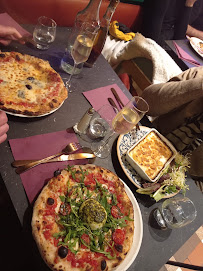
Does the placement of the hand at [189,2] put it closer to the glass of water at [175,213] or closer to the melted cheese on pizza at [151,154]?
the melted cheese on pizza at [151,154]

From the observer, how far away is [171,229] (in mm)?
1369

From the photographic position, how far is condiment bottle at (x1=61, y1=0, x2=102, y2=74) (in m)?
1.79

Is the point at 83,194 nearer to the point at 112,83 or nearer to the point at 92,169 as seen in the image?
the point at 92,169

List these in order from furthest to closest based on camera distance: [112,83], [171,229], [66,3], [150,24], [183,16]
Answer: [183,16], [150,24], [66,3], [112,83], [171,229]

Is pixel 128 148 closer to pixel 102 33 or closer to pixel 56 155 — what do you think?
pixel 56 155

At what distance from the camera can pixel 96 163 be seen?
142cm

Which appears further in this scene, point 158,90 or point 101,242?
point 158,90

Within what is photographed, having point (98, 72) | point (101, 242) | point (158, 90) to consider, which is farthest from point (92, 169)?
point (158, 90)

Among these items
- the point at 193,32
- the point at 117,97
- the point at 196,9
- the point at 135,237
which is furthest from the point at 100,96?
the point at 196,9

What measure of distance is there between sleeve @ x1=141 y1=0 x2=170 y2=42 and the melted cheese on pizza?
7.36ft

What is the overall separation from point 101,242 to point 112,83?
1.22 m

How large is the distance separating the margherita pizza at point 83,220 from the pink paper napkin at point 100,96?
22.1 inches

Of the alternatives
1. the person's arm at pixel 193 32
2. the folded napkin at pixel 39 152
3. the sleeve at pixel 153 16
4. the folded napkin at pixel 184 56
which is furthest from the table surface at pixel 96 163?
the person's arm at pixel 193 32

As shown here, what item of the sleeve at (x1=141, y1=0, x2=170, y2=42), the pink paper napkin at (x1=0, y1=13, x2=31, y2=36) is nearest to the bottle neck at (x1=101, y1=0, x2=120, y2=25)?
the pink paper napkin at (x1=0, y1=13, x2=31, y2=36)
